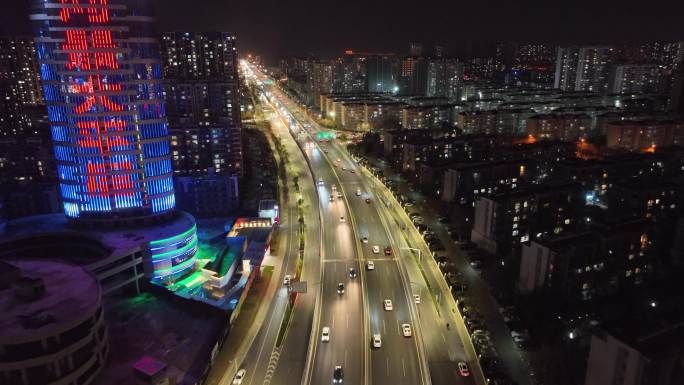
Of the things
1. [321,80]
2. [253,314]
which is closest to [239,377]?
[253,314]

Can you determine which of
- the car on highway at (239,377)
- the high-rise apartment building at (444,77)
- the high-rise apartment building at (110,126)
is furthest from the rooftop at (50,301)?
the high-rise apartment building at (444,77)

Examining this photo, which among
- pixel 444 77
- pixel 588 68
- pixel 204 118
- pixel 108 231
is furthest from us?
pixel 588 68

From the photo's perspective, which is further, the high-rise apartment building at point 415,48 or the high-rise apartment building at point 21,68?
the high-rise apartment building at point 415,48

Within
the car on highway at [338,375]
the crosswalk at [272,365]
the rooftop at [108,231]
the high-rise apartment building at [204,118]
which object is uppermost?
the high-rise apartment building at [204,118]

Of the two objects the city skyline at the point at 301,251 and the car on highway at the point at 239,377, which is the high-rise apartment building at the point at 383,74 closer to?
the city skyline at the point at 301,251

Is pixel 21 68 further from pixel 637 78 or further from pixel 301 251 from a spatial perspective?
pixel 637 78

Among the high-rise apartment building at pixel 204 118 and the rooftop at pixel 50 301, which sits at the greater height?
the high-rise apartment building at pixel 204 118

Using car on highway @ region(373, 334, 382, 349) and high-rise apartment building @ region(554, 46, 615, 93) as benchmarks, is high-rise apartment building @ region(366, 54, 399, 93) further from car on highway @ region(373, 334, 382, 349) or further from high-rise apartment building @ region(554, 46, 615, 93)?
car on highway @ region(373, 334, 382, 349)
